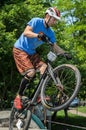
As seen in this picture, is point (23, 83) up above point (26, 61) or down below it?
below

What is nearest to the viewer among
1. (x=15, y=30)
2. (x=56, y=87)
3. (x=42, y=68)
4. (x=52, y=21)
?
(x=56, y=87)

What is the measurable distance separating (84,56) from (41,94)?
510 inches

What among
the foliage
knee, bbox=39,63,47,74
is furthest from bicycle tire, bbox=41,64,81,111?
the foliage

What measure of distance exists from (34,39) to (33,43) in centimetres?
7

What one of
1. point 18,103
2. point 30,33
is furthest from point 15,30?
point 30,33

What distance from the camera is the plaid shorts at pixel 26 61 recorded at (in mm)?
6598

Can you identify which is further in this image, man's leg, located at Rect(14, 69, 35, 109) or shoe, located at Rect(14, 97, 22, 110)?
shoe, located at Rect(14, 97, 22, 110)

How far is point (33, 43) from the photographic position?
260 inches

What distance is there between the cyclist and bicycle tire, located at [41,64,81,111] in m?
0.24

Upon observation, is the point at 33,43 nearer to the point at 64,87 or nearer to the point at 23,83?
Answer: the point at 23,83

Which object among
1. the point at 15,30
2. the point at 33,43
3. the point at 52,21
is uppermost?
the point at 52,21

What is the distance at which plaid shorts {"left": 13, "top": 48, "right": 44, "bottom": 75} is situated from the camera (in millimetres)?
6598

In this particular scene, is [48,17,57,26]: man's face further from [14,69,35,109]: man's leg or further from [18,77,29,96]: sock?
[18,77,29,96]: sock

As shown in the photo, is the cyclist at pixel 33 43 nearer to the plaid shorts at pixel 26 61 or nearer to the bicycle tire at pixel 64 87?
the plaid shorts at pixel 26 61
